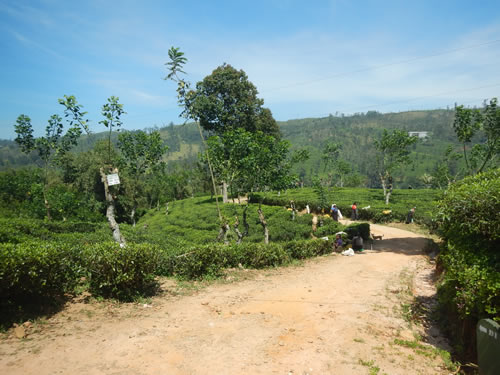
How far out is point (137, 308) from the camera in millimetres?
6906

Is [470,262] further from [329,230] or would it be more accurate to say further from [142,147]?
[142,147]

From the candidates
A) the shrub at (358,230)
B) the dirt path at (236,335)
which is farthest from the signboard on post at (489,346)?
the shrub at (358,230)

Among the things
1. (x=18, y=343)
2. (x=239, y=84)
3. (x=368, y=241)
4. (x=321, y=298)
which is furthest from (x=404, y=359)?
(x=239, y=84)

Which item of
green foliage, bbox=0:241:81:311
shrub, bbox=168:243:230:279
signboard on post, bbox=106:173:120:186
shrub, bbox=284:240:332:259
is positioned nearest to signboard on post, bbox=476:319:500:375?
shrub, bbox=168:243:230:279

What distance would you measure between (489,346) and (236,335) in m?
4.09

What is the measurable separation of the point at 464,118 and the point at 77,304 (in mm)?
19502

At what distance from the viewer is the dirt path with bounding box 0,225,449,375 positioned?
15.7 ft

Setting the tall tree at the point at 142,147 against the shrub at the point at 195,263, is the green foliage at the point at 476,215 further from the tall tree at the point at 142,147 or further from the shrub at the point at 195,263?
the tall tree at the point at 142,147

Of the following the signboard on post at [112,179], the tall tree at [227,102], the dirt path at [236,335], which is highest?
the tall tree at [227,102]

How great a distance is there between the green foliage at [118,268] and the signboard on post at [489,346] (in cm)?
673

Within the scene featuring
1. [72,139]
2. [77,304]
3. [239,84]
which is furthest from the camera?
[239,84]

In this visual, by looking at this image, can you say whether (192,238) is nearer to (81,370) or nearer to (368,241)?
(368,241)

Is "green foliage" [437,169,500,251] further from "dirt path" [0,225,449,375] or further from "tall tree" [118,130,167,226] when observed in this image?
"tall tree" [118,130,167,226]

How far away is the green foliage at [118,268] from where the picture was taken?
22.9 feet
